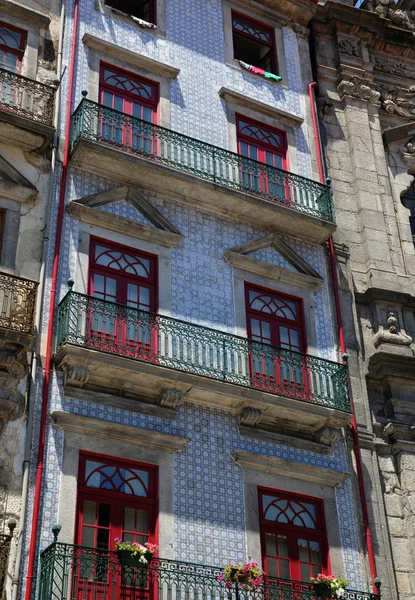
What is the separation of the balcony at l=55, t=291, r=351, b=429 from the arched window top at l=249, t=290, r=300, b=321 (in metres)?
1.02

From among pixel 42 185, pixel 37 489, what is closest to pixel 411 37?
pixel 42 185

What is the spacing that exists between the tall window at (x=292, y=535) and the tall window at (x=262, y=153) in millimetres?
5314

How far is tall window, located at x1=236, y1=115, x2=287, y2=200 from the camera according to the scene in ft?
53.6

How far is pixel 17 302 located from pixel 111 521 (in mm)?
3154

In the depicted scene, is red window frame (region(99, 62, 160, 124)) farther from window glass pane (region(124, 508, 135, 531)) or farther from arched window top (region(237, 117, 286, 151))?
window glass pane (region(124, 508, 135, 531))

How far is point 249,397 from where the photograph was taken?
13711 mm

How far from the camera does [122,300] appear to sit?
14.1m

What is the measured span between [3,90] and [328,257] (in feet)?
19.9

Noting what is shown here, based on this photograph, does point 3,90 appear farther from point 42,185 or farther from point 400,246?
point 400,246

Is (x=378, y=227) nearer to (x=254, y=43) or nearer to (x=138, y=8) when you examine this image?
(x=254, y=43)

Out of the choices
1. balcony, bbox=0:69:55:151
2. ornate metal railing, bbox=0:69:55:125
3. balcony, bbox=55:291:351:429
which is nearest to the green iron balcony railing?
balcony, bbox=55:291:351:429

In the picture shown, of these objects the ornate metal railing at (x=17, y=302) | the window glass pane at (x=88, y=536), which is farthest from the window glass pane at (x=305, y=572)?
the ornate metal railing at (x=17, y=302)

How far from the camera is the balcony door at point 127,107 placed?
Result: 1534 centimetres

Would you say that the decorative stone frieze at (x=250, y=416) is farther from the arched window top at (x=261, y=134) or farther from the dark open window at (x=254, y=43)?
the dark open window at (x=254, y=43)
